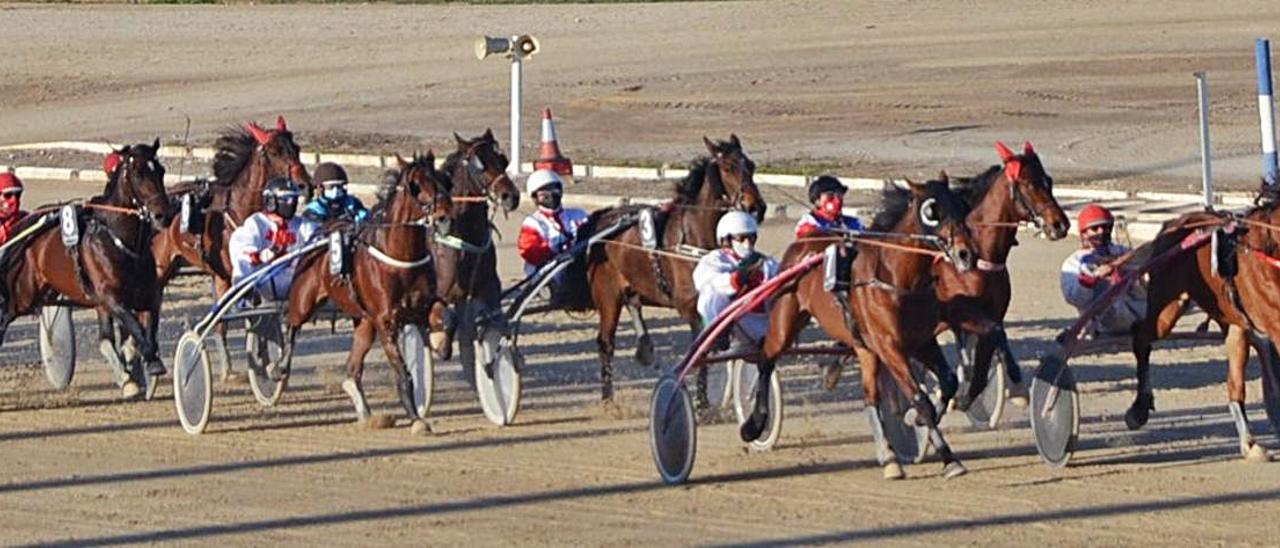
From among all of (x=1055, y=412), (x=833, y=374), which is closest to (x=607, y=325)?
(x=833, y=374)

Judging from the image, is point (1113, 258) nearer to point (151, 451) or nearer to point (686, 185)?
point (686, 185)

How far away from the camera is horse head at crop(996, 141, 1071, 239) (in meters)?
11.0

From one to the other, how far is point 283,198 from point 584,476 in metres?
3.16

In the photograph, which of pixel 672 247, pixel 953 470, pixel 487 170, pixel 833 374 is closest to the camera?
pixel 953 470

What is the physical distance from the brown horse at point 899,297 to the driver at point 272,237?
3.36 meters

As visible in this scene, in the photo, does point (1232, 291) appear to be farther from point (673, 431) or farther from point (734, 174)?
point (734, 174)

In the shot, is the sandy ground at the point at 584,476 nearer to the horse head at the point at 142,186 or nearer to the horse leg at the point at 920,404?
the horse leg at the point at 920,404

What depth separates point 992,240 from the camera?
37.3 ft

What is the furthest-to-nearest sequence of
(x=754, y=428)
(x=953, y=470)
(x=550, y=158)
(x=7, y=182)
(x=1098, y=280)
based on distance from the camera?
(x=550, y=158), (x=7, y=182), (x=1098, y=280), (x=754, y=428), (x=953, y=470)

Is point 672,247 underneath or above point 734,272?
above

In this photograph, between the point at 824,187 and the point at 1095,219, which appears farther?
the point at 824,187

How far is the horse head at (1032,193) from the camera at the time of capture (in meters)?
11.0

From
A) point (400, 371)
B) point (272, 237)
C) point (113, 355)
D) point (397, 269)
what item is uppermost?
point (272, 237)

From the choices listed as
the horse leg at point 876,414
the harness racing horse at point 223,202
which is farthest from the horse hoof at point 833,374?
the harness racing horse at point 223,202
